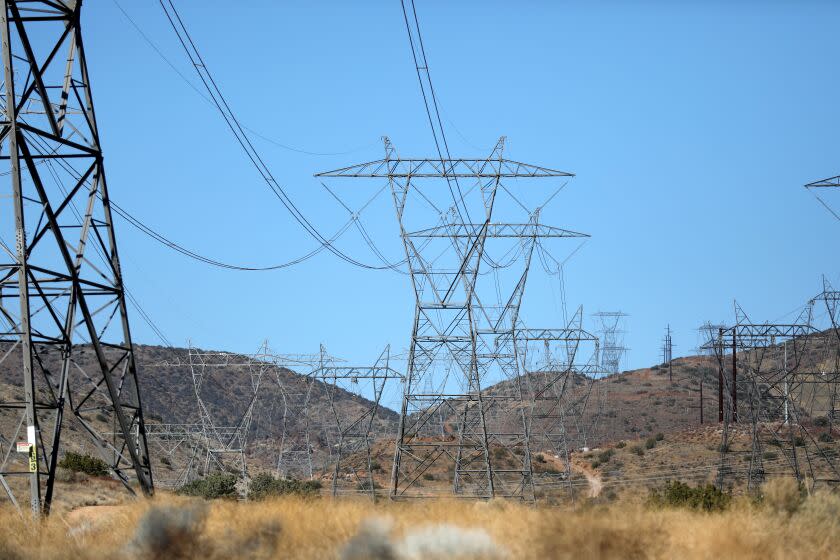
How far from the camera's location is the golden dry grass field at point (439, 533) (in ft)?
50.9

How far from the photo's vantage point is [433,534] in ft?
52.6

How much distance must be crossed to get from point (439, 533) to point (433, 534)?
0.53 feet

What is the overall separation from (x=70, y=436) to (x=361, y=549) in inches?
2416

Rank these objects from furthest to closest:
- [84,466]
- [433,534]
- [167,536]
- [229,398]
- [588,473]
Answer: [229,398]
[588,473]
[84,466]
[167,536]
[433,534]

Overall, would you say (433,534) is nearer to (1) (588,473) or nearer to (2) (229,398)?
(1) (588,473)

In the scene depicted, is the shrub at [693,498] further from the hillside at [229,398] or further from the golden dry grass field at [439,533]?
the hillside at [229,398]

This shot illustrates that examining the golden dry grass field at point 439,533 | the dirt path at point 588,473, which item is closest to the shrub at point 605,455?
the dirt path at point 588,473

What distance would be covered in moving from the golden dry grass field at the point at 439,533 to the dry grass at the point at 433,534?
20mm

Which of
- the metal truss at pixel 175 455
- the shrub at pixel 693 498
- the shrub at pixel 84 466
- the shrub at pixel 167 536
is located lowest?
the shrub at pixel 167 536

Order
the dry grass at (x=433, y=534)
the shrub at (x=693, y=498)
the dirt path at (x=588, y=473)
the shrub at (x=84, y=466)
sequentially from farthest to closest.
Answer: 1. the dirt path at (x=588, y=473)
2. the shrub at (x=84, y=466)
3. the shrub at (x=693, y=498)
4. the dry grass at (x=433, y=534)

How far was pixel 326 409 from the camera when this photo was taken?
144750mm

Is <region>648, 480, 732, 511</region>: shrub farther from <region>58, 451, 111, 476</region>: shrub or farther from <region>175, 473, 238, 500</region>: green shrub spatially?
<region>58, 451, 111, 476</region>: shrub

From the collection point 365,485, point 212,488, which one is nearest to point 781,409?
point 365,485

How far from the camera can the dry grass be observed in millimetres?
15492
